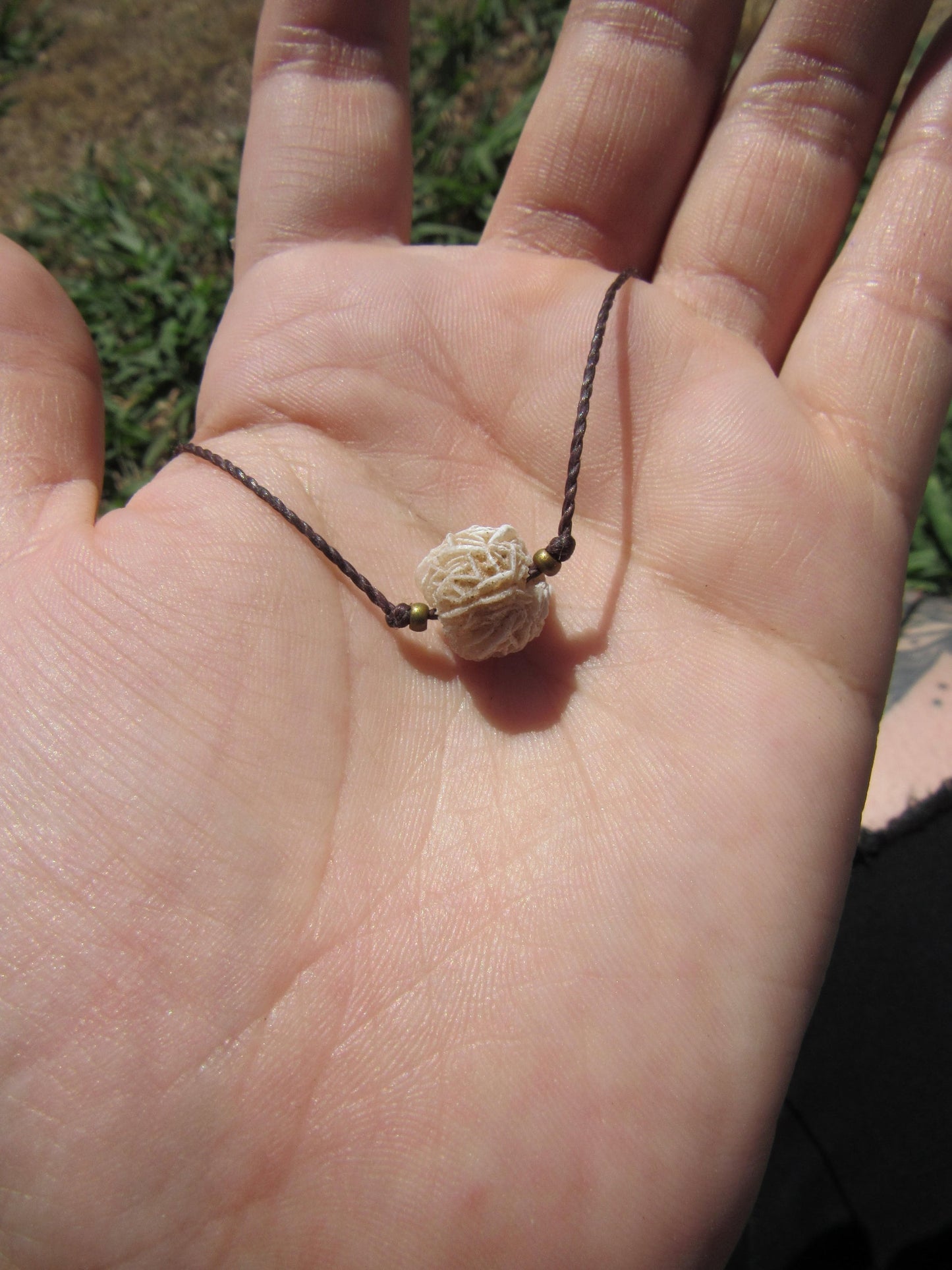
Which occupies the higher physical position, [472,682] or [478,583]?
[478,583]

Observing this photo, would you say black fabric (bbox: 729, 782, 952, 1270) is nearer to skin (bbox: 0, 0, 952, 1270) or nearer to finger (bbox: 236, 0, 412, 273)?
skin (bbox: 0, 0, 952, 1270)

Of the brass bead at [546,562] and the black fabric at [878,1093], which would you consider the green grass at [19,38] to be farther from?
the black fabric at [878,1093]

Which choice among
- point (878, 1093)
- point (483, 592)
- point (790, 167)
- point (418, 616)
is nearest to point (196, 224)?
point (790, 167)

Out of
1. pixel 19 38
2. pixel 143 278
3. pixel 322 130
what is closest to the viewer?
pixel 322 130

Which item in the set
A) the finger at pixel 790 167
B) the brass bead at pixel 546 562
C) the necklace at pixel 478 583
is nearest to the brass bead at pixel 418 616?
the necklace at pixel 478 583

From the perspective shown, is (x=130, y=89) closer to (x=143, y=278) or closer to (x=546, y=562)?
(x=143, y=278)

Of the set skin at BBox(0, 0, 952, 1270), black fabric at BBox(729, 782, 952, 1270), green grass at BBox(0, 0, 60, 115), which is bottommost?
black fabric at BBox(729, 782, 952, 1270)

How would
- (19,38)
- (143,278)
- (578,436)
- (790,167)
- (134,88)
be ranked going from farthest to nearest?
(19,38) → (134,88) → (143,278) → (790,167) → (578,436)

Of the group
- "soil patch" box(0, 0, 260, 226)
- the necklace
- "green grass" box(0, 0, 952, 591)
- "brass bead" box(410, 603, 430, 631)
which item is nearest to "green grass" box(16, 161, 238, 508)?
"green grass" box(0, 0, 952, 591)
